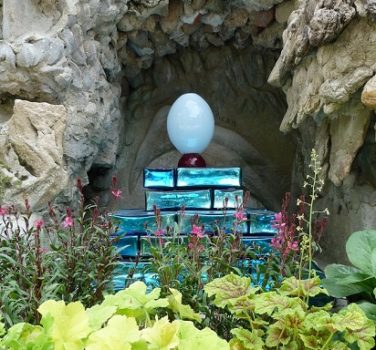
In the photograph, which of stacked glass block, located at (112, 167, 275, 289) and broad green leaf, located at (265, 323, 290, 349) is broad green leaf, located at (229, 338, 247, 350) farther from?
stacked glass block, located at (112, 167, 275, 289)

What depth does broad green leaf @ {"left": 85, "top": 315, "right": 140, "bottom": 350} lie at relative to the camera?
1.08m

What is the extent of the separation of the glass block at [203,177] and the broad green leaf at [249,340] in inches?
93.9

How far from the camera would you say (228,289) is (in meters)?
1.88

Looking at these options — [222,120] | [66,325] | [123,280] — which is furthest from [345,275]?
[222,120]

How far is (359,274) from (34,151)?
79.3 inches

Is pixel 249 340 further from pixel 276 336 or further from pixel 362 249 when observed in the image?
pixel 362 249

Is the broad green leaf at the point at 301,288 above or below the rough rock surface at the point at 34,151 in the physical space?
below

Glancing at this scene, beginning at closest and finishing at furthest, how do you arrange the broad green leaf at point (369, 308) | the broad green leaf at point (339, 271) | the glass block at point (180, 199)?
the broad green leaf at point (369, 308) → the broad green leaf at point (339, 271) → the glass block at point (180, 199)

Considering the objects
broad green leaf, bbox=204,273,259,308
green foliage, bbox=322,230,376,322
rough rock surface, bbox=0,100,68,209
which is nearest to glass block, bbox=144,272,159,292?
broad green leaf, bbox=204,273,259,308

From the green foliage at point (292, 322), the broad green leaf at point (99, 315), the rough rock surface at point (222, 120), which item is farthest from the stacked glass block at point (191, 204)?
the broad green leaf at point (99, 315)

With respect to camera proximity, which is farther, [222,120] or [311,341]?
[222,120]

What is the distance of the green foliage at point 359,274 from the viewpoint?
230 cm

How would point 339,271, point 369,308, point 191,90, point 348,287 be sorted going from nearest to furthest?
point 369,308 → point 348,287 → point 339,271 → point 191,90

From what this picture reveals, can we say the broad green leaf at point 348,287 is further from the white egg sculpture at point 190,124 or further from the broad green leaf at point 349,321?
the white egg sculpture at point 190,124
